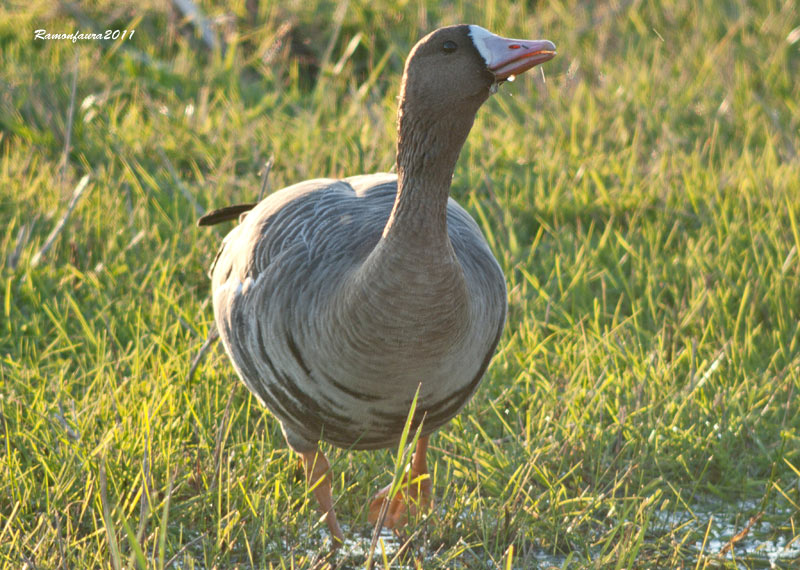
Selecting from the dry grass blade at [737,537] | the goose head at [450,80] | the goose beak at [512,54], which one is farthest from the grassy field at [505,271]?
the goose beak at [512,54]

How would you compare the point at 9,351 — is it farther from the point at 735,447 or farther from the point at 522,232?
the point at 735,447

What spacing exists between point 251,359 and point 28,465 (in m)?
0.89

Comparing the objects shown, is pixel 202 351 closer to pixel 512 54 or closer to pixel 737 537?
pixel 512 54

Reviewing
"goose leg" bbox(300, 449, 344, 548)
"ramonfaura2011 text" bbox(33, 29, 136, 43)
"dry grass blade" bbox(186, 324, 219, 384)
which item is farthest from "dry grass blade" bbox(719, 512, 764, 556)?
"ramonfaura2011 text" bbox(33, 29, 136, 43)

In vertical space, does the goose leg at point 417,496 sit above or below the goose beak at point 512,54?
below

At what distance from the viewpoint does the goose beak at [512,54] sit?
2.59 m

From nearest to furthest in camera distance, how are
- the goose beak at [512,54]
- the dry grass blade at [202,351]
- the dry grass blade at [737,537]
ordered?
the goose beak at [512,54] → the dry grass blade at [737,537] → the dry grass blade at [202,351]

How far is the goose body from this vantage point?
2746 millimetres

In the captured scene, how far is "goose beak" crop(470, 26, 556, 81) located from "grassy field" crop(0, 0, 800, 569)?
1.21 meters

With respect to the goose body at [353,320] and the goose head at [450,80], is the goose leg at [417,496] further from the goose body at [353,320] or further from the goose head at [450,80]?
the goose head at [450,80]

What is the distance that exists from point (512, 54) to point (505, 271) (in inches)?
84.8

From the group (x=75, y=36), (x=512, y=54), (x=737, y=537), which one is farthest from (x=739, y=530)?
(x=75, y=36)

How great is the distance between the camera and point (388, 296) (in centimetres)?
272

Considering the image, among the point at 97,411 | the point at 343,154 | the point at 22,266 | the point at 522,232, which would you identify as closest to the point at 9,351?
the point at 22,266
